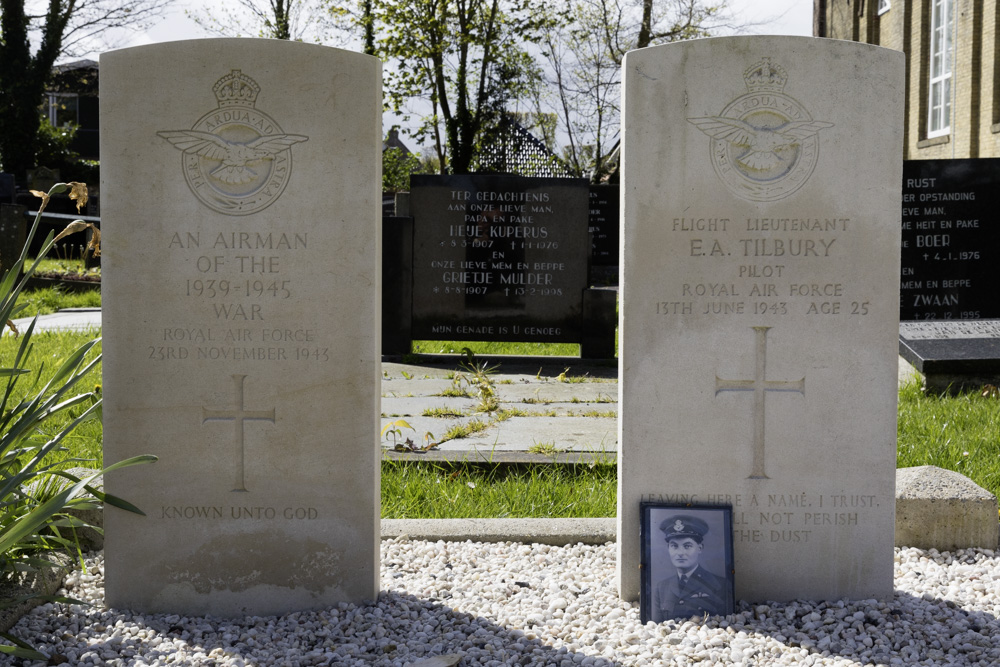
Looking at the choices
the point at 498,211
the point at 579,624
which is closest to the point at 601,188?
the point at 498,211

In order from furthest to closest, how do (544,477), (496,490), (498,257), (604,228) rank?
(604,228) < (498,257) < (544,477) < (496,490)

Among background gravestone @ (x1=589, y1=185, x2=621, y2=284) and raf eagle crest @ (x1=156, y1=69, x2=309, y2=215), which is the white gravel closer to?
raf eagle crest @ (x1=156, y1=69, x2=309, y2=215)

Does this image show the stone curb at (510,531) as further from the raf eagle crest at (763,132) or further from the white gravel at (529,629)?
the raf eagle crest at (763,132)

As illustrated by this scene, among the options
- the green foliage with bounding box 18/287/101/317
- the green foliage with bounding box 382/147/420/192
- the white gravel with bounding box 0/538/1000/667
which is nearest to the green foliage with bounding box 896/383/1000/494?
the white gravel with bounding box 0/538/1000/667

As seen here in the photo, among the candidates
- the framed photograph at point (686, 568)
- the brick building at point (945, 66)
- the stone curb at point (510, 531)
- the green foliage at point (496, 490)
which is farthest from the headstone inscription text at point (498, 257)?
the brick building at point (945, 66)

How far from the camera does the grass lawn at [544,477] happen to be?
4.18m

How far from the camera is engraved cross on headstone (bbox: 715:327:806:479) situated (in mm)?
3090

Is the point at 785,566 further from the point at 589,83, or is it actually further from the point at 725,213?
the point at 589,83

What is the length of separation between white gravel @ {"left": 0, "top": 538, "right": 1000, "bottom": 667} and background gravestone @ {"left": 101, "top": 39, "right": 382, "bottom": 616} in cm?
17

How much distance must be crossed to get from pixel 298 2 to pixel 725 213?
Answer: 2616 centimetres

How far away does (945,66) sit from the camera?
18.7 m

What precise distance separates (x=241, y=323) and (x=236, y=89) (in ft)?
2.44

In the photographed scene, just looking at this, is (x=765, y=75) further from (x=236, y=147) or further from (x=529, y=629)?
(x=529, y=629)

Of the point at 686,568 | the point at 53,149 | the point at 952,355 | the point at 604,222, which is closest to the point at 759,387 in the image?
the point at 686,568
